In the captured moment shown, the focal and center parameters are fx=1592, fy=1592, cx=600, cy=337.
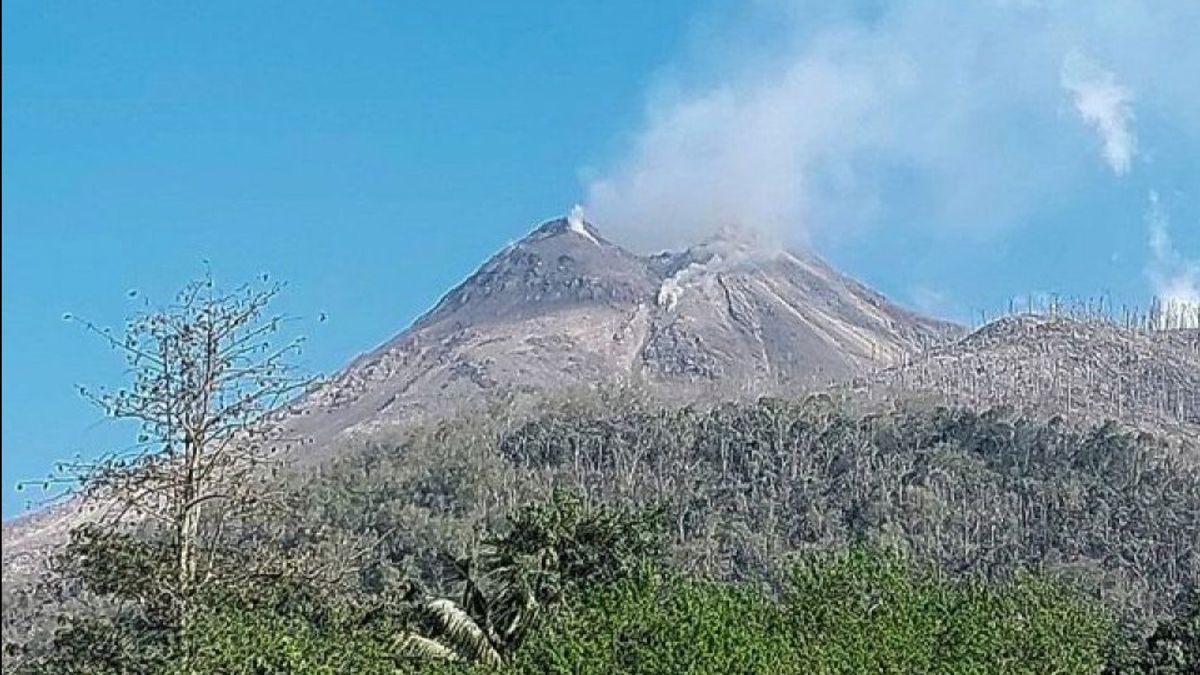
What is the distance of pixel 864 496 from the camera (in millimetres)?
95000

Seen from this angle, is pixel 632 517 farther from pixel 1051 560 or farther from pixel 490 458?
pixel 490 458

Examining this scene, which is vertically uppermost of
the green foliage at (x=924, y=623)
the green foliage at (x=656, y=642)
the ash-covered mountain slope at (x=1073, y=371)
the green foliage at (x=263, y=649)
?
the ash-covered mountain slope at (x=1073, y=371)

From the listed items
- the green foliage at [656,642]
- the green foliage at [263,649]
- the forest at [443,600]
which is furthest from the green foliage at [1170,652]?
the green foliage at [263,649]

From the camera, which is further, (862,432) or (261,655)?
(862,432)

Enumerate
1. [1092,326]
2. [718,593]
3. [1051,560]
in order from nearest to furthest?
[718,593] < [1051,560] < [1092,326]

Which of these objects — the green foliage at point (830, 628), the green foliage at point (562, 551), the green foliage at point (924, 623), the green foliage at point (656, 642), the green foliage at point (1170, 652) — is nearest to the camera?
the green foliage at point (656, 642)

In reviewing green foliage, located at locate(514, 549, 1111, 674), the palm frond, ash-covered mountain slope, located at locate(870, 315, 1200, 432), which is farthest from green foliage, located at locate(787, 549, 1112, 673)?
ash-covered mountain slope, located at locate(870, 315, 1200, 432)

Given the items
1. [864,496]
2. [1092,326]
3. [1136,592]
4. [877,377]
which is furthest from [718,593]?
[1092,326]

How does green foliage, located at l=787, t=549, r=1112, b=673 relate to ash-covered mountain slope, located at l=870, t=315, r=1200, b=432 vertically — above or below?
below

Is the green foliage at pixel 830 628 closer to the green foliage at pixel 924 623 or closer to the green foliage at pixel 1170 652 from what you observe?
the green foliage at pixel 924 623

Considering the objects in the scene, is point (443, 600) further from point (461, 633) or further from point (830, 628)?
point (830, 628)

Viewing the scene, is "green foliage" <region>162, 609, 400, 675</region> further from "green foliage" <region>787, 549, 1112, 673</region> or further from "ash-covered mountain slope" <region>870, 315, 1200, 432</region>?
"ash-covered mountain slope" <region>870, 315, 1200, 432</region>

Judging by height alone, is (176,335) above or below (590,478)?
below

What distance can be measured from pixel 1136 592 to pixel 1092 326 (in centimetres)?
12048
